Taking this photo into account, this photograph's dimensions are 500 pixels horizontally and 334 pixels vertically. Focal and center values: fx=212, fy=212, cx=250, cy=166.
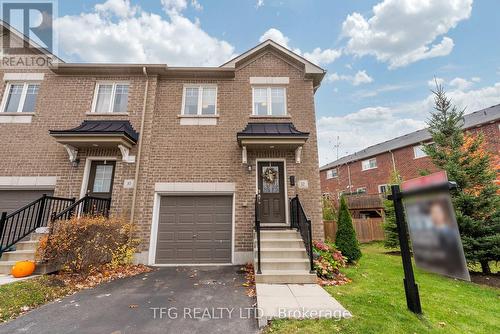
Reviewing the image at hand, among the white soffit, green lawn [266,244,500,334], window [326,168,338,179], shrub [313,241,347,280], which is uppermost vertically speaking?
the white soffit

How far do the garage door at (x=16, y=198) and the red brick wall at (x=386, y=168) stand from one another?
65.1ft

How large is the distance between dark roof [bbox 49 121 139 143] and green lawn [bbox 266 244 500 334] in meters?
7.40

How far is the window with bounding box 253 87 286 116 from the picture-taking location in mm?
8789

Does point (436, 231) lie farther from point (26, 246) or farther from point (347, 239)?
point (26, 246)

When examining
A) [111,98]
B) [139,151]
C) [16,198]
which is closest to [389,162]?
[139,151]

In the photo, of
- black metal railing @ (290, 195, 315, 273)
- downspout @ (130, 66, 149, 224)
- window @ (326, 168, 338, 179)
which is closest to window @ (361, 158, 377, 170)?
window @ (326, 168, 338, 179)

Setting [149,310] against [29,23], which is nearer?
[149,310]

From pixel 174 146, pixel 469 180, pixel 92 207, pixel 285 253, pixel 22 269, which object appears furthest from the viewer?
pixel 174 146

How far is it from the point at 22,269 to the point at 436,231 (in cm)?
862

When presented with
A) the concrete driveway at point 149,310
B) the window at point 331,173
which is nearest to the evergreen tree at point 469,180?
the concrete driveway at point 149,310

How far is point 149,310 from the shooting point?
388cm

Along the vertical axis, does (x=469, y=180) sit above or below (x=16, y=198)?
above

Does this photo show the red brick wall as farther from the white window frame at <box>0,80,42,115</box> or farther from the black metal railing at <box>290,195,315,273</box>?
the white window frame at <box>0,80,42,115</box>

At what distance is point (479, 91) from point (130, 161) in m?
28.1
